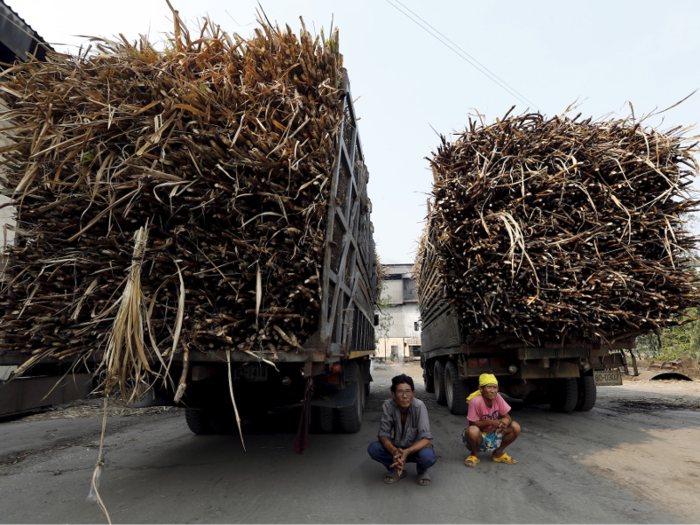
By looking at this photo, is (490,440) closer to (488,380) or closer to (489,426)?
(489,426)

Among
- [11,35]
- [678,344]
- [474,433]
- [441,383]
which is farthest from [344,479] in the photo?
[678,344]

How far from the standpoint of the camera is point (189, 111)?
10.8ft

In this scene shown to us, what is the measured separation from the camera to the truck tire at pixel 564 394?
6767 millimetres

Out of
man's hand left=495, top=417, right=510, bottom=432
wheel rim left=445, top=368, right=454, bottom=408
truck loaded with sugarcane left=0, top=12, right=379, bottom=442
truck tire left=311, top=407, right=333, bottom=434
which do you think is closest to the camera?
truck loaded with sugarcane left=0, top=12, right=379, bottom=442

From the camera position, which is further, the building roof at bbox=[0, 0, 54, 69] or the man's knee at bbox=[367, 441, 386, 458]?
the building roof at bbox=[0, 0, 54, 69]

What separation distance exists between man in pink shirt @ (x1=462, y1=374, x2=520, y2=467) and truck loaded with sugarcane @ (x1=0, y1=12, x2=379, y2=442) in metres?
1.80

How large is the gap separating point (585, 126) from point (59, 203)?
6.04 m

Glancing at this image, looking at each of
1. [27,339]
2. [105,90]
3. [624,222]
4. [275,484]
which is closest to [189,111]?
[105,90]

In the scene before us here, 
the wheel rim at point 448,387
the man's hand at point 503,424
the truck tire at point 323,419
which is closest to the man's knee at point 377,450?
the man's hand at point 503,424

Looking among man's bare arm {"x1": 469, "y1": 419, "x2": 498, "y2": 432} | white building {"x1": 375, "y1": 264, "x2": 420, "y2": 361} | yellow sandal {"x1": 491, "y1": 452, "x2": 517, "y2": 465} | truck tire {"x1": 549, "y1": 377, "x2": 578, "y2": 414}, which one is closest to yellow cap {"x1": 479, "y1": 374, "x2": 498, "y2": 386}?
man's bare arm {"x1": 469, "y1": 419, "x2": 498, "y2": 432}

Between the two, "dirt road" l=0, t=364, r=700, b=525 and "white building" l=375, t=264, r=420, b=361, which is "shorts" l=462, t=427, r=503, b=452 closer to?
"dirt road" l=0, t=364, r=700, b=525

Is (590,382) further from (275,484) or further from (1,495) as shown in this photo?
(1,495)

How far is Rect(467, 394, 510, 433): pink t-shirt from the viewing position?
14.0 ft

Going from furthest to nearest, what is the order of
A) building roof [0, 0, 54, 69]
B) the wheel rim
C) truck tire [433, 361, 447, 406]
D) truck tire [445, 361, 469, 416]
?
truck tire [433, 361, 447, 406], building roof [0, 0, 54, 69], the wheel rim, truck tire [445, 361, 469, 416]
